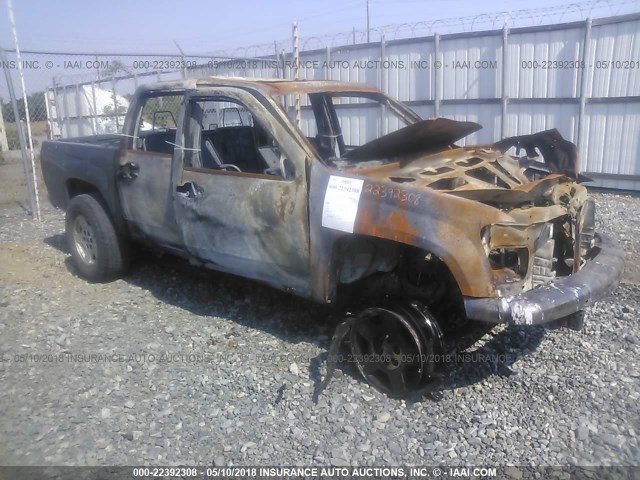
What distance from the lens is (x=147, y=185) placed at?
15.1 feet

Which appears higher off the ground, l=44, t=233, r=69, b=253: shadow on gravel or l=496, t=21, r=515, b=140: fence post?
l=496, t=21, r=515, b=140: fence post

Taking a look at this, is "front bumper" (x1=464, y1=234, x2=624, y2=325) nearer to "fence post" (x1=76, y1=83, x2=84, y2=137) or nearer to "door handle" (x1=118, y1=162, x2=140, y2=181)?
"door handle" (x1=118, y1=162, x2=140, y2=181)

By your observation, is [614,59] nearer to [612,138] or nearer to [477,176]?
[612,138]

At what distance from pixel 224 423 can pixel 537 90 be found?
8127mm

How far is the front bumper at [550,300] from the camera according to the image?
9.31 feet

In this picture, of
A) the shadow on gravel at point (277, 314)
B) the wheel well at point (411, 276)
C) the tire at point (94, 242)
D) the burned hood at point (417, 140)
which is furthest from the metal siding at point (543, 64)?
the tire at point (94, 242)

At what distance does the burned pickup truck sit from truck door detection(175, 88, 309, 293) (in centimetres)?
1

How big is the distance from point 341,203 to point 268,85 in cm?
121

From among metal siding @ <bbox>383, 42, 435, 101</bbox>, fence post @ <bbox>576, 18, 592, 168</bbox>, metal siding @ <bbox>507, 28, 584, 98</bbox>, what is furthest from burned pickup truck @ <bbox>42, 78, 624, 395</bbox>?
metal siding @ <bbox>383, 42, 435, 101</bbox>

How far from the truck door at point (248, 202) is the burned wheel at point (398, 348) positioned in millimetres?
526

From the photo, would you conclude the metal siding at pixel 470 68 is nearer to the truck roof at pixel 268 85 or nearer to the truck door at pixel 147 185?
the truck roof at pixel 268 85

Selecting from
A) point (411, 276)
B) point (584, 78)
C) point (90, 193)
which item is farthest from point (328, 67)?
point (411, 276)

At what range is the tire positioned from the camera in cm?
516

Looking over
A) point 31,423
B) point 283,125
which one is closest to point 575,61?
point 283,125
